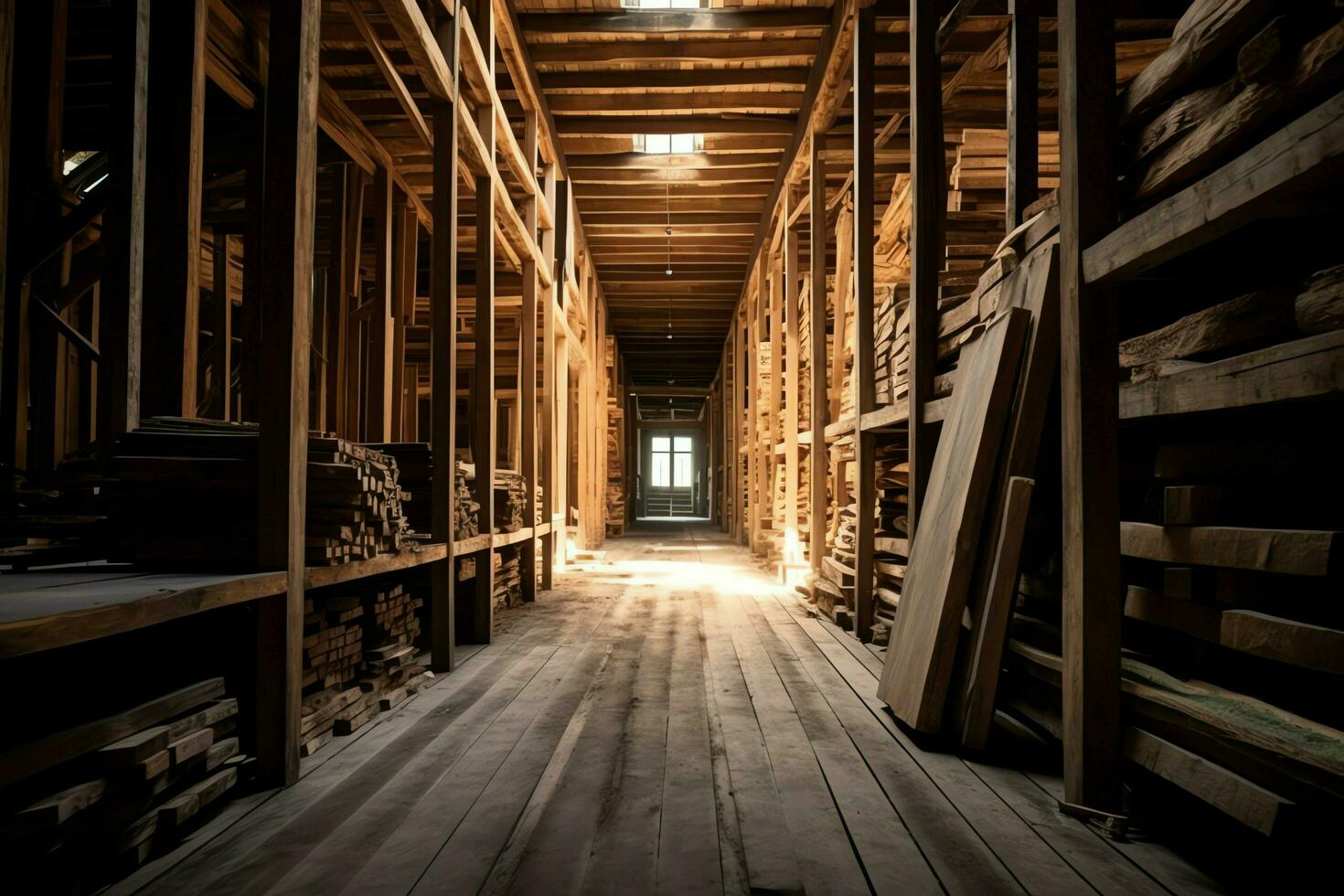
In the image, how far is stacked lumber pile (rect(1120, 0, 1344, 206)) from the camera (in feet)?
6.38

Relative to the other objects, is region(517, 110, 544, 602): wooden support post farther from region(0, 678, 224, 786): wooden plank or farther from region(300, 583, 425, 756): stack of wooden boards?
region(0, 678, 224, 786): wooden plank

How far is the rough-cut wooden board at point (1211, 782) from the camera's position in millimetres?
1894

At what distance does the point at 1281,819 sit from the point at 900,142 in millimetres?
9688

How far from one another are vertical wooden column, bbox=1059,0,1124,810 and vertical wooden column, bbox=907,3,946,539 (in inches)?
83.8

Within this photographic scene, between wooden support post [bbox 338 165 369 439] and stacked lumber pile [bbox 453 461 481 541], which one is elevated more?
wooden support post [bbox 338 165 369 439]

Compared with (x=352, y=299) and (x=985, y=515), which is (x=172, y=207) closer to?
(x=985, y=515)

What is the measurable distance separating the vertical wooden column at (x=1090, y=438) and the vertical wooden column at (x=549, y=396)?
6355mm

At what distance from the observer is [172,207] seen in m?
3.18

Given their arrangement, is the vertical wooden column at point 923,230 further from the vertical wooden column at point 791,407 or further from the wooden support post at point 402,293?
the wooden support post at point 402,293

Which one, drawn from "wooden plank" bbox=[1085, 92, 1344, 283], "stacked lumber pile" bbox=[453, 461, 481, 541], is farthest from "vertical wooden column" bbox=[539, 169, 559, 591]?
"wooden plank" bbox=[1085, 92, 1344, 283]

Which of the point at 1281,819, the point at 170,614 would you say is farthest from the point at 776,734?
the point at 170,614

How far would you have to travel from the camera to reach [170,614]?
81.6 inches

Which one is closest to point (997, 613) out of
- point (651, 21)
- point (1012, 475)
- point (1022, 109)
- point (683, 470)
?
point (1012, 475)

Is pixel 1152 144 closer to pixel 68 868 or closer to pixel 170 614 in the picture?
pixel 170 614
